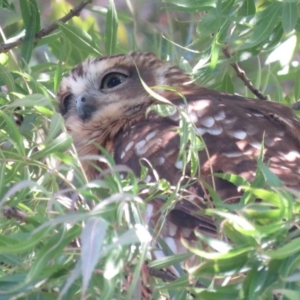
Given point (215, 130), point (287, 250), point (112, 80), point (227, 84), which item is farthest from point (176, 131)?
point (112, 80)

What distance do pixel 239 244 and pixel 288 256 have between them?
0.32 ft

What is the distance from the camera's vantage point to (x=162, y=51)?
3.49 metres

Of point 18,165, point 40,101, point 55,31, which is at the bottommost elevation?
point 55,31

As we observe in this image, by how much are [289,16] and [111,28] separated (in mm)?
747

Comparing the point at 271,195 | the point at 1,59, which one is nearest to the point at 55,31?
the point at 1,59

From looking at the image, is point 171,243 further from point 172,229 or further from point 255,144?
point 255,144

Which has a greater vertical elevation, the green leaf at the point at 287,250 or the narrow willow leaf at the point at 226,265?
the green leaf at the point at 287,250

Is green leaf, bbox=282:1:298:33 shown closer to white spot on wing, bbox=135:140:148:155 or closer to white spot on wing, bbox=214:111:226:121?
white spot on wing, bbox=214:111:226:121

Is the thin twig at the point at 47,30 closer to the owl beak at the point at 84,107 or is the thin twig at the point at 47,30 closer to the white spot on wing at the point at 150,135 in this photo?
the owl beak at the point at 84,107

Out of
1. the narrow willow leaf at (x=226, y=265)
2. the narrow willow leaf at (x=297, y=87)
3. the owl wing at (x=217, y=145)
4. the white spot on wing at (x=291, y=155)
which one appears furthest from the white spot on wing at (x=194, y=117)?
the narrow willow leaf at (x=226, y=265)

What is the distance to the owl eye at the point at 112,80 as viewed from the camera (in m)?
3.33

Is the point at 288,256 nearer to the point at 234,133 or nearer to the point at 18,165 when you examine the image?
the point at 18,165

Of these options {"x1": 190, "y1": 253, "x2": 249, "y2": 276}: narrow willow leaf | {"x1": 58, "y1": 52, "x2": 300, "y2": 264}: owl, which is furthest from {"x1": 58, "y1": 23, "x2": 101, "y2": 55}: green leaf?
{"x1": 190, "y1": 253, "x2": 249, "y2": 276}: narrow willow leaf

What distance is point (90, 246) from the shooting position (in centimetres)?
143
